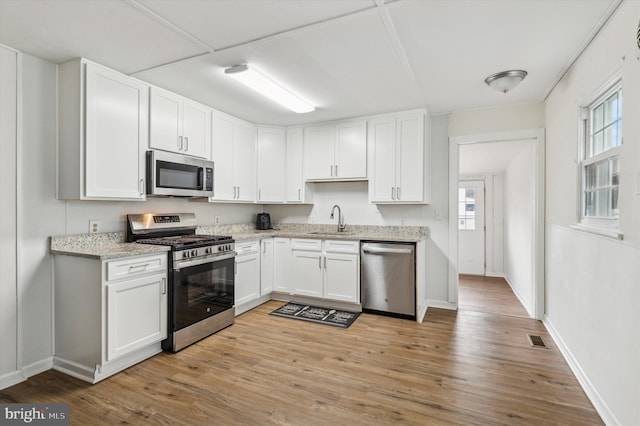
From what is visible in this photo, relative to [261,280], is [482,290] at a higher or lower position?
lower

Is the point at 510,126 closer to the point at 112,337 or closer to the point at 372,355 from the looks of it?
the point at 372,355

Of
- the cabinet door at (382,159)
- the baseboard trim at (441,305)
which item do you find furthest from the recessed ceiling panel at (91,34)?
the baseboard trim at (441,305)

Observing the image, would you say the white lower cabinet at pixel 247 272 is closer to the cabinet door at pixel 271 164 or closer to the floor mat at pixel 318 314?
the floor mat at pixel 318 314

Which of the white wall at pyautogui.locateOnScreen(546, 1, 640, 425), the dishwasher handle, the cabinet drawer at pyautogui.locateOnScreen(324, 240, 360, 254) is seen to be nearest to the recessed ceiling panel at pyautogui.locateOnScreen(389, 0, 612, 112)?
the white wall at pyautogui.locateOnScreen(546, 1, 640, 425)

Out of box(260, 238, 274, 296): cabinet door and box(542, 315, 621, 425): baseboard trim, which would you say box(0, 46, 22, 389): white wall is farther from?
box(542, 315, 621, 425): baseboard trim

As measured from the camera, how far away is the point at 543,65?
8.85ft

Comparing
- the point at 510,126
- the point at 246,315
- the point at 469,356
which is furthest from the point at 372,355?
the point at 510,126

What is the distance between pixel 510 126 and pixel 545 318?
217 cm

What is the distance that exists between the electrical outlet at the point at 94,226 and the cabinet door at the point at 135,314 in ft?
2.38

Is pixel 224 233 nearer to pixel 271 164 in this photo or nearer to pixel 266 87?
pixel 271 164

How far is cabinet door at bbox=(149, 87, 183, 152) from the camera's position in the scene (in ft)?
9.99

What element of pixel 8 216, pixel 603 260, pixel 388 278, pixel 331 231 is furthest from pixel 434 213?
pixel 8 216

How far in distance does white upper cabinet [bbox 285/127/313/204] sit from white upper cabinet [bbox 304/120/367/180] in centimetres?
8

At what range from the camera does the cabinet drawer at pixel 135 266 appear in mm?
2373
